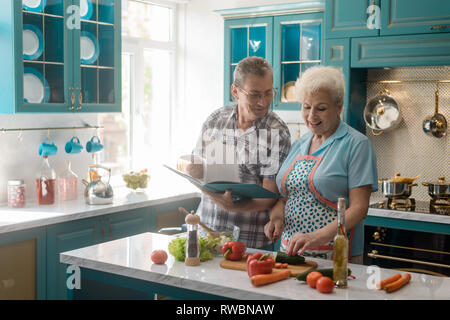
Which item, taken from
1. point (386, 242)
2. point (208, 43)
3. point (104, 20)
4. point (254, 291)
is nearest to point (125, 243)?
point (254, 291)

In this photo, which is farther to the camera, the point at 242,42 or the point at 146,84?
the point at 146,84

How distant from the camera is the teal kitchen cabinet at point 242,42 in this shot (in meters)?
4.61

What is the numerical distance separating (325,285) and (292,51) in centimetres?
292

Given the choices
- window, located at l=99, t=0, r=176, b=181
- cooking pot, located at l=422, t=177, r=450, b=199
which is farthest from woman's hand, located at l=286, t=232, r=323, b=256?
window, located at l=99, t=0, r=176, b=181

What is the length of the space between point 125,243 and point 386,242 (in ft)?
6.04

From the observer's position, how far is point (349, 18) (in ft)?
13.1

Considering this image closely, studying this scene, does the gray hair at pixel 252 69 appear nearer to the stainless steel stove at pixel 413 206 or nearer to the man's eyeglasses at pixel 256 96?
the man's eyeglasses at pixel 256 96

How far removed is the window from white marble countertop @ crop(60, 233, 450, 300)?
256cm

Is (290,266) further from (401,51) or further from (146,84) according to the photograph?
(146,84)

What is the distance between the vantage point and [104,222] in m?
3.83

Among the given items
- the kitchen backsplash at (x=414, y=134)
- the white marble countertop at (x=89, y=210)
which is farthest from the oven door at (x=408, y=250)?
the kitchen backsplash at (x=414, y=134)

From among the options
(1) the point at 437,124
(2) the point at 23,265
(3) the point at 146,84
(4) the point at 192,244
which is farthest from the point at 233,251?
(3) the point at 146,84

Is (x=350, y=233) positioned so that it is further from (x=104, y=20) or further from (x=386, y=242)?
(x=104, y=20)

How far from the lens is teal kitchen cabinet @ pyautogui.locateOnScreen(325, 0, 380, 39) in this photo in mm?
3910
